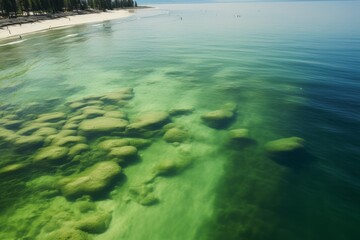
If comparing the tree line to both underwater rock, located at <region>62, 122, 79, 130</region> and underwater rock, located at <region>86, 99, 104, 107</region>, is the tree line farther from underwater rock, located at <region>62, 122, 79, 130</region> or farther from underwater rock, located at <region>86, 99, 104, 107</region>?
underwater rock, located at <region>62, 122, 79, 130</region>

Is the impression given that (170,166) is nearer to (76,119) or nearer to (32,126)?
(76,119)

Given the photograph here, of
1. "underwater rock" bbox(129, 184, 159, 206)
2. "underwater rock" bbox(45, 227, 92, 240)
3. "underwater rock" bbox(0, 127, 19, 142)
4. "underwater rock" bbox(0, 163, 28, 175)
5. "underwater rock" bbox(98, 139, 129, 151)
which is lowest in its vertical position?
"underwater rock" bbox(0, 127, 19, 142)

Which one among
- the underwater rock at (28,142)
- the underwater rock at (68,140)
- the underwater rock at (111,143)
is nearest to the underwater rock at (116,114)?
the underwater rock at (68,140)

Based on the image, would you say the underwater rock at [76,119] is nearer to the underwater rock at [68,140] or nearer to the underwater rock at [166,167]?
the underwater rock at [68,140]

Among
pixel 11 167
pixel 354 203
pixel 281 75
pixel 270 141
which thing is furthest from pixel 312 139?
pixel 11 167

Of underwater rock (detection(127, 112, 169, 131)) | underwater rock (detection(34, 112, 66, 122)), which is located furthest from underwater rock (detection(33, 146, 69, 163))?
underwater rock (detection(127, 112, 169, 131))

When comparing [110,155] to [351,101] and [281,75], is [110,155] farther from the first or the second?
[281,75]
